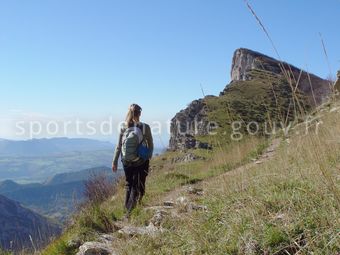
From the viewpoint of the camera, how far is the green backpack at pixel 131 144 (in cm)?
733

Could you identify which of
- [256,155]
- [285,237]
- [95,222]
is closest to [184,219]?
[285,237]

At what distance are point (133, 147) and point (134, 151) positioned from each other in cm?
7

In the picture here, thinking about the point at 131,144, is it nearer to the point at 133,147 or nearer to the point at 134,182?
the point at 133,147

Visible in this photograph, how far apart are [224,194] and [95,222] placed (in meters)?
2.41

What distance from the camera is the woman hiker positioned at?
289 inches

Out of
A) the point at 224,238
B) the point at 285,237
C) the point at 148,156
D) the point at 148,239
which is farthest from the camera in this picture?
the point at 148,156

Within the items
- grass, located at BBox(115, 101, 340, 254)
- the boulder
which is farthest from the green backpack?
the boulder

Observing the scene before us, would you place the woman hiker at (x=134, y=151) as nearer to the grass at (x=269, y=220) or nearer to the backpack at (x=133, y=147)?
the backpack at (x=133, y=147)

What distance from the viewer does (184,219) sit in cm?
464

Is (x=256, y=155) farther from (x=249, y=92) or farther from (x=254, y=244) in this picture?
(x=249, y=92)

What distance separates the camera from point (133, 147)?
7332 mm

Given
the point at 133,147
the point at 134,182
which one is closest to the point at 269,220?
the point at 133,147

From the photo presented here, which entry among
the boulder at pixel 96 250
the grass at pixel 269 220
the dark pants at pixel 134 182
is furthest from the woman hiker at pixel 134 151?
the grass at pixel 269 220

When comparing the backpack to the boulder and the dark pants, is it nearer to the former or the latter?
the dark pants
